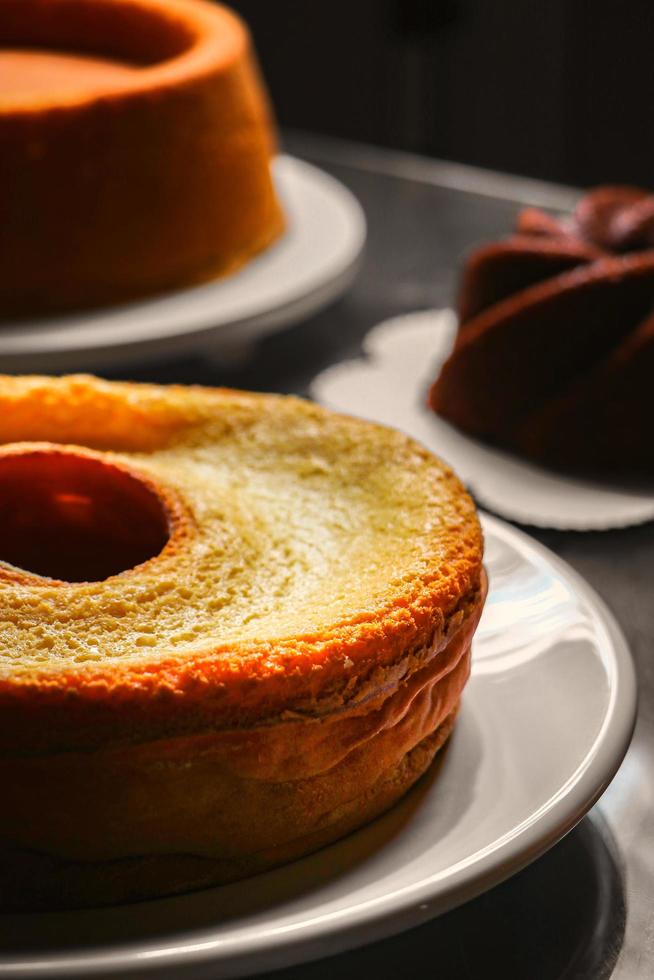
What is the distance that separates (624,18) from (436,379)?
1.50 metres

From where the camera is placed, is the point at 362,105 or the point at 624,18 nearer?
the point at 624,18

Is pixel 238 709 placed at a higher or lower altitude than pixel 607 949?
higher

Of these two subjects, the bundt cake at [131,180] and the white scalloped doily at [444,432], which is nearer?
the white scalloped doily at [444,432]

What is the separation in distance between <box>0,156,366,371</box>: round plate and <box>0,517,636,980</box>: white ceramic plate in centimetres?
38

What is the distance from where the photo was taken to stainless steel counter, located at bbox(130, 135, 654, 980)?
0.57 meters

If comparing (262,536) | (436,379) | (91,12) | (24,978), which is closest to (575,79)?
(91,12)

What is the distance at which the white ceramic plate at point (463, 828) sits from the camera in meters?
0.46

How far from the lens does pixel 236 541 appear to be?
613 mm

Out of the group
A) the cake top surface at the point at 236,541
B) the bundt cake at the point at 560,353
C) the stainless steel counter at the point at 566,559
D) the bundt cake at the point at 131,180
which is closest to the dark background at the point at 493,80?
the stainless steel counter at the point at 566,559

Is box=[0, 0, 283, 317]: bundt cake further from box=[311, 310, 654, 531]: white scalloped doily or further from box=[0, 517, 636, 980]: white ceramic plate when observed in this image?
box=[0, 517, 636, 980]: white ceramic plate

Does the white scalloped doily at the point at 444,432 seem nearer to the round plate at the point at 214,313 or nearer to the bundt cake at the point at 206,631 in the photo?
the round plate at the point at 214,313

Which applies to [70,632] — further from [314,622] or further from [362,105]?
[362,105]

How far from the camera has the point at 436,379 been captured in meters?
1.08

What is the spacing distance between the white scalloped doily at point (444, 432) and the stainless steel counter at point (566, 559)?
21 millimetres
